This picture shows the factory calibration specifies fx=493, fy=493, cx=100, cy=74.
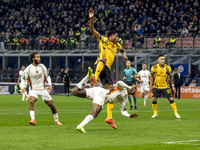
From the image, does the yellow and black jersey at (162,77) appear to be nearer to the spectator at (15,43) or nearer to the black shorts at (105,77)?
the black shorts at (105,77)

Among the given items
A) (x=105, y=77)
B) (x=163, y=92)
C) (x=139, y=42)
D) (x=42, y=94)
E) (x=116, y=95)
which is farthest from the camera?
(x=139, y=42)

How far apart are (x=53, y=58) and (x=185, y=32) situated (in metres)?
13.2

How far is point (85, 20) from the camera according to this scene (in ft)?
161

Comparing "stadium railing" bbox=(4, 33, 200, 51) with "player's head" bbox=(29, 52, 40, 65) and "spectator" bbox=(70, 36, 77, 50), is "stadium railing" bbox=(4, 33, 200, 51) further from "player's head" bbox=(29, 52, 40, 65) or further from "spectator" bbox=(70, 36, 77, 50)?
"player's head" bbox=(29, 52, 40, 65)

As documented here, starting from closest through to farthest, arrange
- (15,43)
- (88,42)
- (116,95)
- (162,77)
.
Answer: (116,95)
(162,77)
(88,42)
(15,43)

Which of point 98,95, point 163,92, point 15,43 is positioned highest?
point 15,43

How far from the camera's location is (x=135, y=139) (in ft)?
35.7

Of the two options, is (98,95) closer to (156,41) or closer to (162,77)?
(162,77)

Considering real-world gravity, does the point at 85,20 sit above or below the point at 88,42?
above

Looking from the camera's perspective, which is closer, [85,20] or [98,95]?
[98,95]

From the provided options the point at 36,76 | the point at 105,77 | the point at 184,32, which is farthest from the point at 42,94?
the point at 184,32

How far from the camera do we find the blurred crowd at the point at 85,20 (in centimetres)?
4262

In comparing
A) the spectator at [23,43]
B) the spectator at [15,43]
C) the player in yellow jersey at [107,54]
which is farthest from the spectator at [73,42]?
the player in yellow jersey at [107,54]

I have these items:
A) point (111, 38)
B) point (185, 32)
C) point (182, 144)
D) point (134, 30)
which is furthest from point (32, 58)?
point (134, 30)
